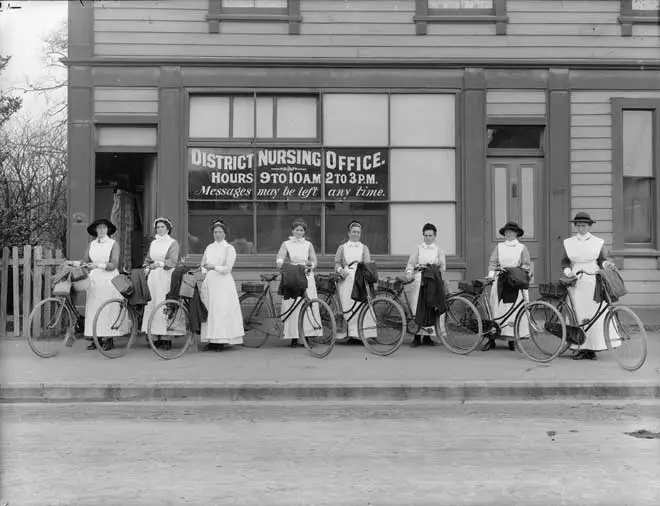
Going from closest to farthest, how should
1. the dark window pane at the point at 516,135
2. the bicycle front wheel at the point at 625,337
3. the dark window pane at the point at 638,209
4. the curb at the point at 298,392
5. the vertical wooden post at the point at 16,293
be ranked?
the curb at the point at 298,392
the bicycle front wheel at the point at 625,337
the vertical wooden post at the point at 16,293
the dark window pane at the point at 516,135
the dark window pane at the point at 638,209

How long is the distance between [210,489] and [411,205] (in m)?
8.69

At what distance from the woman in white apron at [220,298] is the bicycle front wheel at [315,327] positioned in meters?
0.94

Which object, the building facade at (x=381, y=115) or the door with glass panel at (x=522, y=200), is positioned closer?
the building facade at (x=381, y=115)

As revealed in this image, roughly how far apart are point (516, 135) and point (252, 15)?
4.70 m

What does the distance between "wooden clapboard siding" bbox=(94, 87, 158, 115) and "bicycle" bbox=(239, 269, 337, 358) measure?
140 inches

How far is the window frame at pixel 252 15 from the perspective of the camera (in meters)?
13.2

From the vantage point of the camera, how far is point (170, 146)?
13.1 m

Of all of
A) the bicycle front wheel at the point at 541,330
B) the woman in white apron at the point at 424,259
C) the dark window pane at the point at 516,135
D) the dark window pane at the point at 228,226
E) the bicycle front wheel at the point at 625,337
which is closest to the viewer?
the bicycle front wheel at the point at 625,337

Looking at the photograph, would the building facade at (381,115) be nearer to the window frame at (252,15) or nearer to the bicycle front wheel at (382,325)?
the window frame at (252,15)

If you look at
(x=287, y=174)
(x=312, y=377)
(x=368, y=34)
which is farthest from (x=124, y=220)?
(x=312, y=377)

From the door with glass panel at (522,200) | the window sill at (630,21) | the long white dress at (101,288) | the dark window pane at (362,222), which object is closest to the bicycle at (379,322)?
the dark window pane at (362,222)

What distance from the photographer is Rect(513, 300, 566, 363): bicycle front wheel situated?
1035 cm

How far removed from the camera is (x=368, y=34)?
13.3 metres

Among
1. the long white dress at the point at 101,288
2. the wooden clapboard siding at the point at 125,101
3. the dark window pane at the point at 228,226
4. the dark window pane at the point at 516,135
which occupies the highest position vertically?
the wooden clapboard siding at the point at 125,101
